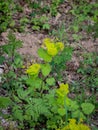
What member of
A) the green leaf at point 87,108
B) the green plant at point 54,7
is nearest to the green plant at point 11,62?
the green leaf at point 87,108

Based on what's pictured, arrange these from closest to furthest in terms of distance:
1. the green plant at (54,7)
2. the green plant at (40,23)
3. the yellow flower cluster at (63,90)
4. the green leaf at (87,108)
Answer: the yellow flower cluster at (63,90)
the green leaf at (87,108)
the green plant at (40,23)
the green plant at (54,7)

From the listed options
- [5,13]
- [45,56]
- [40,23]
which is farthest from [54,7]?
[45,56]

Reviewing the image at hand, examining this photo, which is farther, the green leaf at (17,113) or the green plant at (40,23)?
the green plant at (40,23)

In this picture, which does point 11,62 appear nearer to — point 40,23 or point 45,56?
point 45,56

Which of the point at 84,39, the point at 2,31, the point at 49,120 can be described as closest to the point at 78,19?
the point at 84,39

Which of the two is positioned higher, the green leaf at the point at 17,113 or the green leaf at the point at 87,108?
the green leaf at the point at 87,108

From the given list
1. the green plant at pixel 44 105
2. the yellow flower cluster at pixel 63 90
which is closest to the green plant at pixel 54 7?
the green plant at pixel 44 105

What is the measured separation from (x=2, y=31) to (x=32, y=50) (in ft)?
2.34

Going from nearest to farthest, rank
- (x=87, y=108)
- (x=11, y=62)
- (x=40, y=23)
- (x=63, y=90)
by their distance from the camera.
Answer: (x=63, y=90), (x=87, y=108), (x=11, y=62), (x=40, y=23)

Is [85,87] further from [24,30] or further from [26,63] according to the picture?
[24,30]

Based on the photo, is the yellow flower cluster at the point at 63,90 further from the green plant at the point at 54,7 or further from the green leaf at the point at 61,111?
the green plant at the point at 54,7

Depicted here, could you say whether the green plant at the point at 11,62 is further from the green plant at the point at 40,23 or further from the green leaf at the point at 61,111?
the green plant at the point at 40,23

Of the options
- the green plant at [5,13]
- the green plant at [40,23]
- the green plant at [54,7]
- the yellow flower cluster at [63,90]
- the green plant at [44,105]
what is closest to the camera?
the yellow flower cluster at [63,90]

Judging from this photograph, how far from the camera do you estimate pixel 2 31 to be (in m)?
6.00
